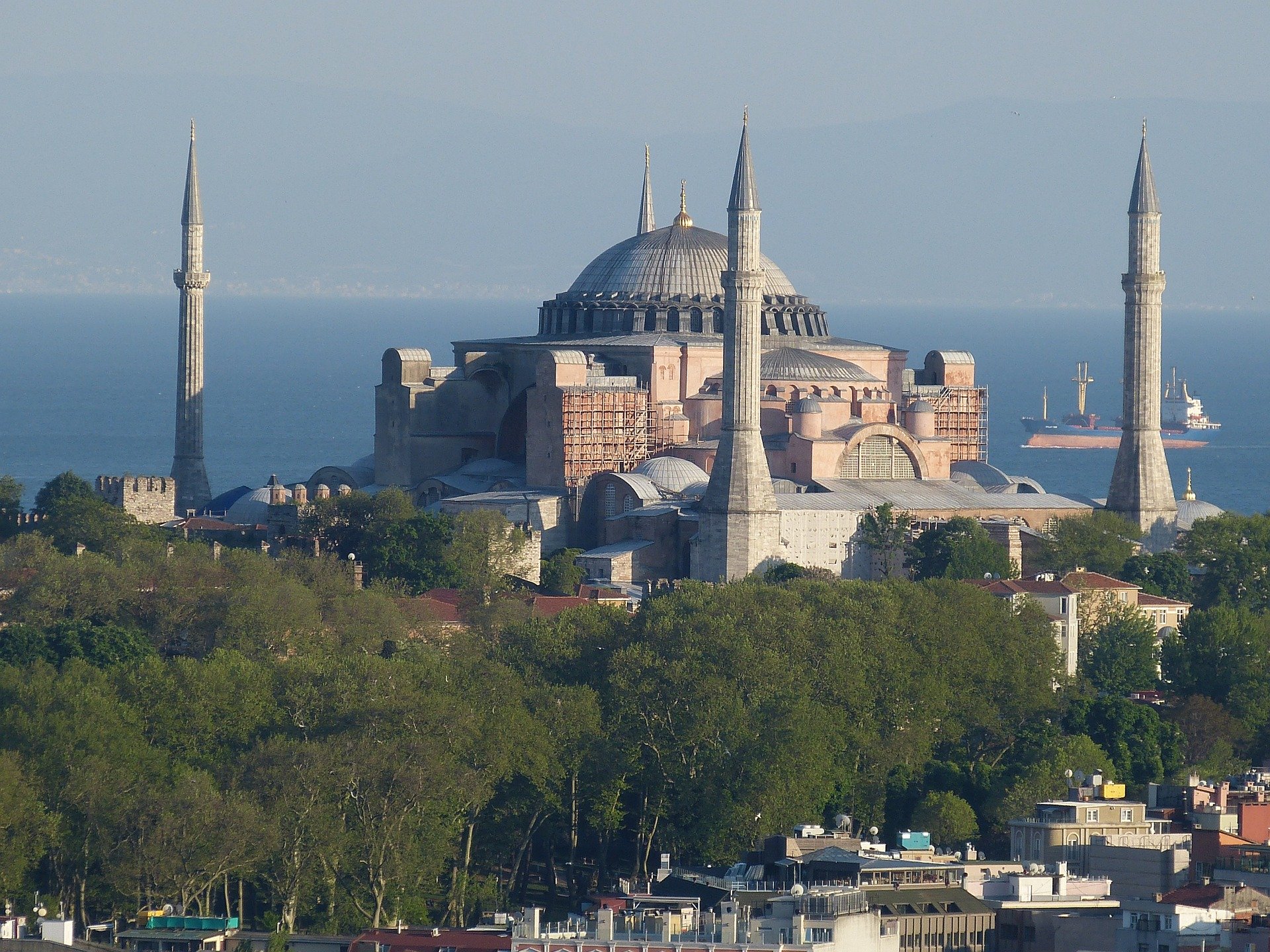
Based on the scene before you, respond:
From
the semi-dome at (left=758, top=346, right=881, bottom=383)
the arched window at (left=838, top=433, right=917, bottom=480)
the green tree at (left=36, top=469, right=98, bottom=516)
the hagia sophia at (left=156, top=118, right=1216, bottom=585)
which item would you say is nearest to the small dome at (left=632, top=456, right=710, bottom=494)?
the hagia sophia at (left=156, top=118, right=1216, bottom=585)

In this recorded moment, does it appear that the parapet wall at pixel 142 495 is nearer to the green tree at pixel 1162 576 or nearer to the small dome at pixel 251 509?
the small dome at pixel 251 509

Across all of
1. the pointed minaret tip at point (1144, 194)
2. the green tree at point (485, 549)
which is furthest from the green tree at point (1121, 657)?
the pointed minaret tip at point (1144, 194)

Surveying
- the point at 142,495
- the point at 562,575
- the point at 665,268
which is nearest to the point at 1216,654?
the point at 562,575

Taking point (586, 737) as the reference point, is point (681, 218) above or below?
above

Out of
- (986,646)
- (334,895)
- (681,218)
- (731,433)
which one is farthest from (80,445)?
(334,895)

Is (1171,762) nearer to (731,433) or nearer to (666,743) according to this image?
(666,743)
